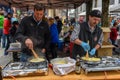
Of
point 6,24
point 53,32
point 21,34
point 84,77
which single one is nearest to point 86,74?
point 84,77

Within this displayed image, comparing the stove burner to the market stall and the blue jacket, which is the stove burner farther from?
the blue jacket

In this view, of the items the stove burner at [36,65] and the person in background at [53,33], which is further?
the person in background at [53,33]

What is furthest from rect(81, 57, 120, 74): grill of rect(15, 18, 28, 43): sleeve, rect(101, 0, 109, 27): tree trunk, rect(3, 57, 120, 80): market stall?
rect(101, 0, 109, 27): tree trunk

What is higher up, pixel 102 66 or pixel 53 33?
pixel 102 66

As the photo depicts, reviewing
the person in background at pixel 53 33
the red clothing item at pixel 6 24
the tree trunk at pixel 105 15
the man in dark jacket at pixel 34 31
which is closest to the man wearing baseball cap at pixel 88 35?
the man in dark jacket at pixel 34 31

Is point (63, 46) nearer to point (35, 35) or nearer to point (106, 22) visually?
point (106, 22)

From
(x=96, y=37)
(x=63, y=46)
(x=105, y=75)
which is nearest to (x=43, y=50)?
(x=96, y=37)

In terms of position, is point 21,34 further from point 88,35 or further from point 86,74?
point 86,74

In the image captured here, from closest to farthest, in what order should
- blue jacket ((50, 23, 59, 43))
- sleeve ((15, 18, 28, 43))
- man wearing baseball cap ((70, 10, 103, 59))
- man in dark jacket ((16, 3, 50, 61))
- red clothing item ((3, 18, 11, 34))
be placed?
1. sleeve ((15, 18, 28, 43))
2. man wearing baseball cap ((70, 10, 103, 59))
3. man in dark jacket ((16, 3, 50, 61))
4. blue jacket ((50, 23, 59, 43))
5. red clothing item ((3, 18, 11, 34))

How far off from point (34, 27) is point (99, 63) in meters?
1.31

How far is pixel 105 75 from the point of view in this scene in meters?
2.58

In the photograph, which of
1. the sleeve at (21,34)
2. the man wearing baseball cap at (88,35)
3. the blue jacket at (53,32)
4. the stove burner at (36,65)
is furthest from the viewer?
the blue jacket at (53,32)

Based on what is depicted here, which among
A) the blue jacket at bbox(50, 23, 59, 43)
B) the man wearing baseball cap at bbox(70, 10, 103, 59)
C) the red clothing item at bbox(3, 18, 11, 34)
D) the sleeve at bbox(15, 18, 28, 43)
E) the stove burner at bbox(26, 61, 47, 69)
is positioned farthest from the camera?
the red clothing item at bbox(3, 18, 11, 34)

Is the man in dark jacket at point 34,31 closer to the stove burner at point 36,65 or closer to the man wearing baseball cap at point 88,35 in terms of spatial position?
the man wearing baseball cap at point 88,35
